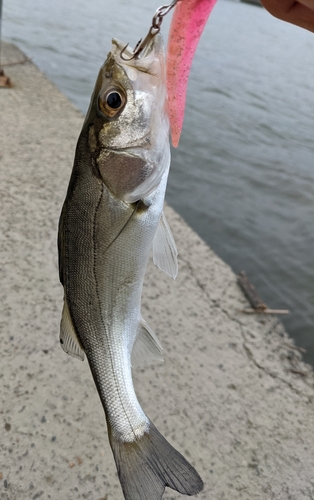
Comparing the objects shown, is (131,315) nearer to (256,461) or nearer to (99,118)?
(99,118)

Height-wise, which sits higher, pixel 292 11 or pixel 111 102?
pixel 292 11

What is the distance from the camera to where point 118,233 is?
1395mm

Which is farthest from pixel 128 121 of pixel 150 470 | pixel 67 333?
pixel 150 470

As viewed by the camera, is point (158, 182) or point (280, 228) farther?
point (280, 228)

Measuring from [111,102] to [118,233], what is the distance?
0.40m

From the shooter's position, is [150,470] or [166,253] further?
[166,253]

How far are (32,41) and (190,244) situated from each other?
8453 millimetres

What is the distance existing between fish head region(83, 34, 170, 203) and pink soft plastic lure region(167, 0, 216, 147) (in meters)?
0.03

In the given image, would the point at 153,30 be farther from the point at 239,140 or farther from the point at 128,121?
the point at 239,140

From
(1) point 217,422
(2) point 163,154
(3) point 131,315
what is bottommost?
(1) point 217,422

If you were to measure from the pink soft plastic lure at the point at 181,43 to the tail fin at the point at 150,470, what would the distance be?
104 cm

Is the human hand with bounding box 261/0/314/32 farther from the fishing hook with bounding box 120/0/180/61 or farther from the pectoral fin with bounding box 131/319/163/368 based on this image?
the pectoral fin with bounding box 131/319/163/368

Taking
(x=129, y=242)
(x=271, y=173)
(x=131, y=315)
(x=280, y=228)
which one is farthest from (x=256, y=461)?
(x=271, y=173)

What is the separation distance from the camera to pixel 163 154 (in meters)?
1.42
